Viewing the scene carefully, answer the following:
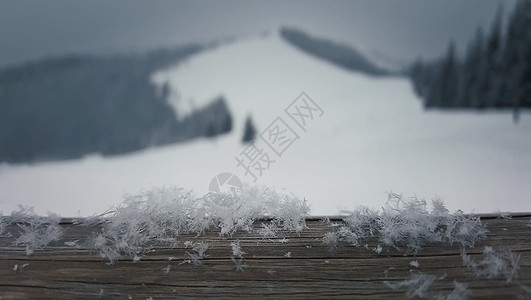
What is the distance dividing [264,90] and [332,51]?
0.60 metres

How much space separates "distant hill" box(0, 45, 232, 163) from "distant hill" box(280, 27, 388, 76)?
0.69 m

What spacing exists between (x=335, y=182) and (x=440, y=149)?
0.84m

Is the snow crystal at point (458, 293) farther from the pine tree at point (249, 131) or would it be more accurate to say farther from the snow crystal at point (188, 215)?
the pine tree at point (249, 131)

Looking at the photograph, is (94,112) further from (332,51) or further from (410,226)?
(410,226)

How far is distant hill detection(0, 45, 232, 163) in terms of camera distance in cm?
257

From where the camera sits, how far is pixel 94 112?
8.92 feet

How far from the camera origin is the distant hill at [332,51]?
2590 mm

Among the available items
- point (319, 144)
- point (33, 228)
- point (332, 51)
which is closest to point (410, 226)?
point (33, 228)

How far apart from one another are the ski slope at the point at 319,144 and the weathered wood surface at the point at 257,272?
118 cm

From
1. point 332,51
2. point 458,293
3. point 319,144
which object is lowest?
point 458,293

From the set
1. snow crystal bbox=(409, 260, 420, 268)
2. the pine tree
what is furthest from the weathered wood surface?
the pine tree

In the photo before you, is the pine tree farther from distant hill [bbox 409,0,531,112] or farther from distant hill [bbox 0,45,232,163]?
distant hill [bbox 409,0,531,112]

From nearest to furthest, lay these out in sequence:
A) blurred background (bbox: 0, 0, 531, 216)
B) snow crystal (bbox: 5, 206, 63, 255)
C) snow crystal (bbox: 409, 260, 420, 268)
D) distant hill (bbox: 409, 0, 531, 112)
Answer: snow crystal (bbox: 409, 260, 420, 268)
snow crystal (bbox: 5, 206, 63, 255)
blurred background (bbox: 0, 0, 531, 216)
distant hill (bbox: 409, 0, 531, 112)

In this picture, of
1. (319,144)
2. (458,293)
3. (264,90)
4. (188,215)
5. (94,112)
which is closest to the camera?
(458,293)
